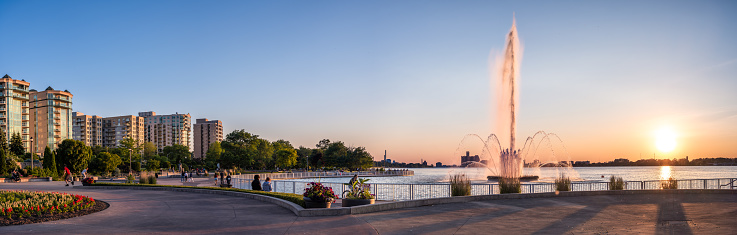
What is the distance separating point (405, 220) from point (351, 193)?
3.85 metres

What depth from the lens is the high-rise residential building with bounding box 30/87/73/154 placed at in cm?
16250

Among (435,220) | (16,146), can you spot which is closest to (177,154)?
(16,146)

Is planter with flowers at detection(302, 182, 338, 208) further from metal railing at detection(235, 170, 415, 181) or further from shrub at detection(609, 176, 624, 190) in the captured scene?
metal railing at detection(235, 170, 415, 181)

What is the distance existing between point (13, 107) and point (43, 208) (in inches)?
5963

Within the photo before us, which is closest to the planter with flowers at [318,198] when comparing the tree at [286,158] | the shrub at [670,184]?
the shrub at [670,184]

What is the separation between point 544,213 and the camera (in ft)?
57.5

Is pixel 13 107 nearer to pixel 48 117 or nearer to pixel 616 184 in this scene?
pixel 48 117

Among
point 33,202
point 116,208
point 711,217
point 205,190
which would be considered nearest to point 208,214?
point 116,208

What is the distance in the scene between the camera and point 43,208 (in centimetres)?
1716

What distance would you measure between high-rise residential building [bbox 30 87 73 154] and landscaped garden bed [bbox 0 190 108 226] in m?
165

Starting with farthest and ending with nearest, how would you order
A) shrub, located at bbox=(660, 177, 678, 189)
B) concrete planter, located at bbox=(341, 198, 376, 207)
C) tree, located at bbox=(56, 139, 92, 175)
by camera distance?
tree, located at bbox=(56, 139, 92, 175)
shrub, located at bbox=(660, 177, 678, 189)
concrete planter, located at bbox=(341, 198, 376, 207)

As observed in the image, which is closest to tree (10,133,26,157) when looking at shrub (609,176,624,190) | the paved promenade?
the paved promenade

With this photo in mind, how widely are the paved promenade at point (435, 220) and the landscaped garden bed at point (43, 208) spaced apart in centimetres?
75

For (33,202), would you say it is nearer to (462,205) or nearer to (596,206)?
(462,205)
